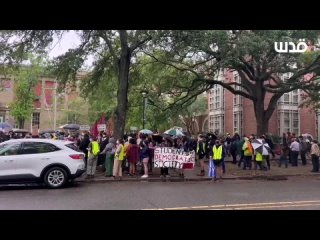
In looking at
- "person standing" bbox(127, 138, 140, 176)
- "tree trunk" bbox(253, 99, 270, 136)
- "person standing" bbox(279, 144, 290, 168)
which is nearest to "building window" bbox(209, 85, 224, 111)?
"tree trunk" bbox(253, 99, 270, 136)

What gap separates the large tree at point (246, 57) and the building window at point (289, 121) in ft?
43.5

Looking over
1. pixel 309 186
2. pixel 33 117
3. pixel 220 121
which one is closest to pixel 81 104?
pixel 33 117

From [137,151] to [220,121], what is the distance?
3264cm

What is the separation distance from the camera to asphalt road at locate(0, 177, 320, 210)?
9.60 metres

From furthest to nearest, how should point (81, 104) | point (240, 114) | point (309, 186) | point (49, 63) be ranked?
1. point (81, 104)
2. point (240, 114)
3. point (49, 63)
4. point (309, 186)

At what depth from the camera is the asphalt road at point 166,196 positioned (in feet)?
31.5

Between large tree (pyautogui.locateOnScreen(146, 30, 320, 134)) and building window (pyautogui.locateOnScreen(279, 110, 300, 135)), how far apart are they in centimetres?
1325

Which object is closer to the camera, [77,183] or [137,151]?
[77,183]

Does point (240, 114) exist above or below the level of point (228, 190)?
above

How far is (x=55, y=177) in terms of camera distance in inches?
512

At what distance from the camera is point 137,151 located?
16016 millimetres

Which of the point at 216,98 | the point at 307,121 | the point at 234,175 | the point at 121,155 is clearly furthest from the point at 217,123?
the point at 121,155

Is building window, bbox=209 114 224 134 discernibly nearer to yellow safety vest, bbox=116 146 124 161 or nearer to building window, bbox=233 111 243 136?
building window, bbox=233 111 243 136
